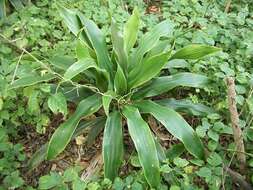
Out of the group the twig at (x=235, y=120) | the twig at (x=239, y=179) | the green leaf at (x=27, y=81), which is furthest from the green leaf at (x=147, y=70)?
the twig at (x=239, y=179)

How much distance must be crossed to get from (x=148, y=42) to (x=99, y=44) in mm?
351

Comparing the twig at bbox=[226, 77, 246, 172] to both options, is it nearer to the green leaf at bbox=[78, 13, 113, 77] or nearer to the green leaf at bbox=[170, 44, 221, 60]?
the green leaf at bbox=[170, 44, 221, 60]

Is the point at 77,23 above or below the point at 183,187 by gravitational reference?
above

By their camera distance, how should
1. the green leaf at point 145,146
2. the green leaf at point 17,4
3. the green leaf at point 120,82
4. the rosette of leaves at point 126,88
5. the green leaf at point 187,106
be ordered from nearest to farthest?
the green leaf at point 145,146
the rosette of leaves at point 126,88
the green leaf at point 120,82
the green leaf at point 187,106
the green leaf at point 17,4

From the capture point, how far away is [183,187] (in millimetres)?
2268

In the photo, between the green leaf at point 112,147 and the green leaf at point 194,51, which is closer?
the green leaf at point 112,147

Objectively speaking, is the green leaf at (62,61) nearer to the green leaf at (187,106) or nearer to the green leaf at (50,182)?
the green leaf at (187,106)

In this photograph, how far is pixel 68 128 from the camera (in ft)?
8.00

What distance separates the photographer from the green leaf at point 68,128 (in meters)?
2.39

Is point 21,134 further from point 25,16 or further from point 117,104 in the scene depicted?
point 25,16

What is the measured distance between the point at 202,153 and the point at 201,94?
1.93ft

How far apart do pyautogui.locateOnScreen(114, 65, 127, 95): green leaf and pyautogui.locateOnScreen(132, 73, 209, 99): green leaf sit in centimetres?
11

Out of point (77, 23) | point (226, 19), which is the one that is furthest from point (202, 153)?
point (226, 19)

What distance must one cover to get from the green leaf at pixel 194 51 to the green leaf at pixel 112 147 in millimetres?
642
